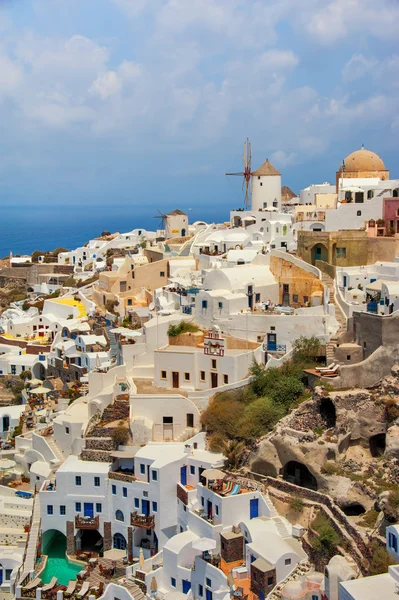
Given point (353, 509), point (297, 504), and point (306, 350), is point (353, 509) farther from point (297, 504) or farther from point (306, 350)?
point (306, 350)

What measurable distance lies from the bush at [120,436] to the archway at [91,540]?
316 cm

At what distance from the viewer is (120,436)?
1119 inches

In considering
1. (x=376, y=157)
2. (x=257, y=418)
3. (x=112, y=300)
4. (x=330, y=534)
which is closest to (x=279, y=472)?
(x=257, y=418)

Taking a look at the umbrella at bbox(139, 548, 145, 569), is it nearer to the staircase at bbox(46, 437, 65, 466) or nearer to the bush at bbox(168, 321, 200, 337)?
the staircase at bbox(46, 437, 65, 466)

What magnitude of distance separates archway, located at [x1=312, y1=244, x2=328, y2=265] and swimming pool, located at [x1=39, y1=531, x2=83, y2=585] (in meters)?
15.6

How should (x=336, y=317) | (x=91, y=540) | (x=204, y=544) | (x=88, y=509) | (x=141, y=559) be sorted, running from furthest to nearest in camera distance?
1. (x=336, y=317)
2. (x=91, y=540)
3. (x=88, y=509)
4. (x=141, y=559)
5. (x=204, y=544)

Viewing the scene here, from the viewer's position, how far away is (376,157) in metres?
44.7

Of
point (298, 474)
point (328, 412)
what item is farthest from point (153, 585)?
point (328, 412)

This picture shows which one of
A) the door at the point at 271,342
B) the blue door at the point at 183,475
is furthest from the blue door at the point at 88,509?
the door at the point at 271,342

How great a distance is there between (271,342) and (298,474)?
6263 mm

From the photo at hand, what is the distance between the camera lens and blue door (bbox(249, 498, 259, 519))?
24344 millimetres

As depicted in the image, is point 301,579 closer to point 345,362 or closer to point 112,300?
point 345,362

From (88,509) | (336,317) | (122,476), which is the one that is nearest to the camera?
(122,476)

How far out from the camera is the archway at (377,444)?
26.4 meters
